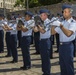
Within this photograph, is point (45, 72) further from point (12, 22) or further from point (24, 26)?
point (12, 22)

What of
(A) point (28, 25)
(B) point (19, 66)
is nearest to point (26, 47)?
(A) point (28, 25)

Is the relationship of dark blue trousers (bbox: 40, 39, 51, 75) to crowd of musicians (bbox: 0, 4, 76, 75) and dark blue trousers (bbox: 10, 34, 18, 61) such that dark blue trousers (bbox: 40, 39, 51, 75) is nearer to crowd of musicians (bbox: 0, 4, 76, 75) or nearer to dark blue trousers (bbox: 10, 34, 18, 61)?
crowd of musicians (bbox: 0, 4, 76, 75)

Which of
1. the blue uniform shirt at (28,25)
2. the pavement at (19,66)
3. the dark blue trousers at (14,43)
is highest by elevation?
the blue uniform shirt at (28,25)

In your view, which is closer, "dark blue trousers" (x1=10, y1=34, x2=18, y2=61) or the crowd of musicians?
the crowd of musicians

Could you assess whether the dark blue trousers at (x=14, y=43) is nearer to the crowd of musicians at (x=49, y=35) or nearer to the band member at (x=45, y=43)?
the crowd of musicians at (x=49, y=35)

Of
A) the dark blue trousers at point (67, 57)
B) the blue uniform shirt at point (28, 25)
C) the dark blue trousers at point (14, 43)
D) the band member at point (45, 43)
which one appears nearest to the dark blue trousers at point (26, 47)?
the blue uniform shirt at point (28, 25)

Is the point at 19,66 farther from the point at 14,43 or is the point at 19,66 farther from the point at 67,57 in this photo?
the point at 67,57

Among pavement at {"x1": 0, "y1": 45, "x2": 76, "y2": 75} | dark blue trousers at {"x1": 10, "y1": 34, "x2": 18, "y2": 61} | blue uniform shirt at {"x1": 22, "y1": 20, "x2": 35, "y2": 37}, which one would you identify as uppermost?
blue uniform shirt at {"x1": 22, "y1": 20, "x2": 35, "y2": 37}

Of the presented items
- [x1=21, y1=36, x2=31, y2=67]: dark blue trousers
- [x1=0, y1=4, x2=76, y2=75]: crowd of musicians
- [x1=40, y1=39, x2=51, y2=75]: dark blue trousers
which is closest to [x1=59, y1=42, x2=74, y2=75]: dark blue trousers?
[x1=0, y1=4, x2=76, y2=75]: crowd of musicians

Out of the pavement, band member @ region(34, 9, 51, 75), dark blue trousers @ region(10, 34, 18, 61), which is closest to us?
band member @ region(34, 9, 51, 75)

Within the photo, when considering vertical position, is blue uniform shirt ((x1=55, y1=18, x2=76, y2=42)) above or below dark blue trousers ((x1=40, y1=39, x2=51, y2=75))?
above

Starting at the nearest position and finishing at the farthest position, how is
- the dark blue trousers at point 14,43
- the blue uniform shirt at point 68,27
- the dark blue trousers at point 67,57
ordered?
1. the blue uniform shirt at point 68,27
2. the dark blue trousers at point 67,57
3. the dark blue trousers at point 14,43

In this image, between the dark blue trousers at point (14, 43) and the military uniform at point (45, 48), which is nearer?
the military uniform at point (45, 48)

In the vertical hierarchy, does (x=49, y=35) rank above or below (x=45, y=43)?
above
